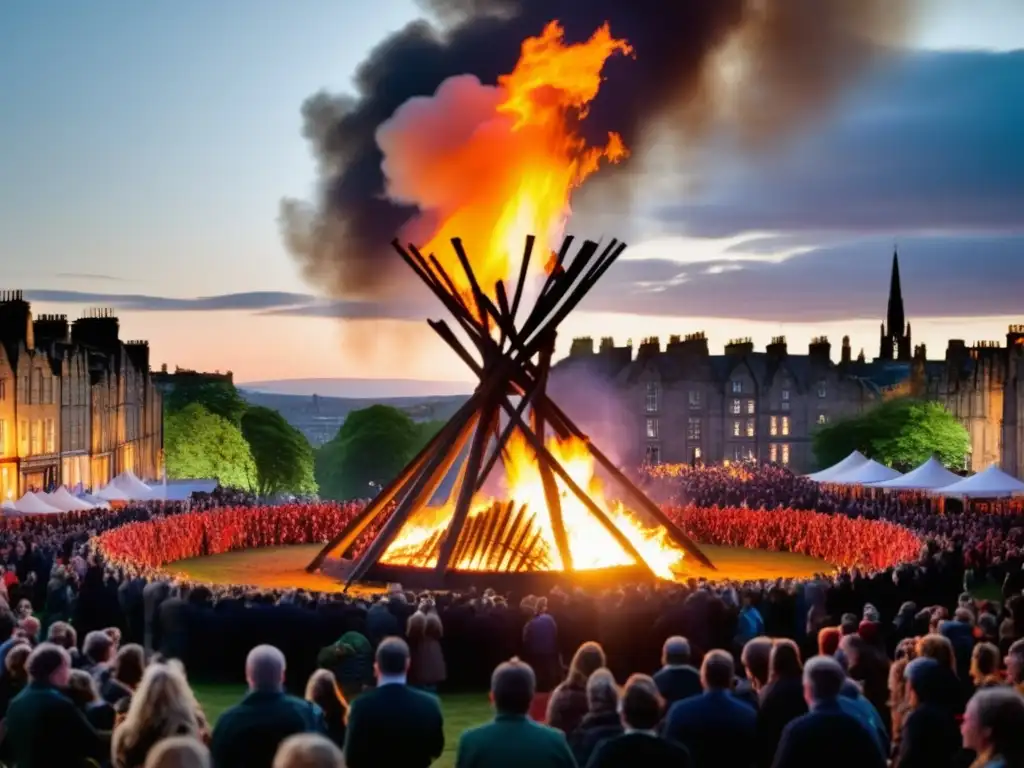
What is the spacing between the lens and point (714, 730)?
29.3ft

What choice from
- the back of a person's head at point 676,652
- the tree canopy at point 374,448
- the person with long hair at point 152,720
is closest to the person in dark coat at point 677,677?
the back of a person's head at point 676,652

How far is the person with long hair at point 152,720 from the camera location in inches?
312

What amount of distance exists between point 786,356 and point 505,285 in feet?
237

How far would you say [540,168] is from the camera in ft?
98.7

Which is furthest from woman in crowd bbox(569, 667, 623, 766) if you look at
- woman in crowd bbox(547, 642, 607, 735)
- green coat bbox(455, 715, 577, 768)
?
green coat bbox(455, 715, 577, 768)

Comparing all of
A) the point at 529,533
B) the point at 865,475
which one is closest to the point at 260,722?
the point at 529,533

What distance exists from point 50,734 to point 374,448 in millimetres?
108930

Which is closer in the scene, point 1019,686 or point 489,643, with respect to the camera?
point 1019,686

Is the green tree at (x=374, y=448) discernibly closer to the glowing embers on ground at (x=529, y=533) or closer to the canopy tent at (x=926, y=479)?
the canopy tent at (x=926, y=479)

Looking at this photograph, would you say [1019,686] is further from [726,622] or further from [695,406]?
[695,406]

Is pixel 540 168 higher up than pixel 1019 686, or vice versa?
pixel 540 168

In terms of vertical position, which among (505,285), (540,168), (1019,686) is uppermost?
(540,168)

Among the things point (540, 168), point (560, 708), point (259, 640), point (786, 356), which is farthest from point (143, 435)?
point (560, 708)

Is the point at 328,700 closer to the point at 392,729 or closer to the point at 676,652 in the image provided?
the point at 392,729
